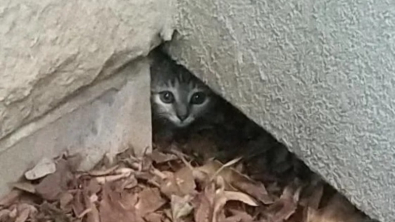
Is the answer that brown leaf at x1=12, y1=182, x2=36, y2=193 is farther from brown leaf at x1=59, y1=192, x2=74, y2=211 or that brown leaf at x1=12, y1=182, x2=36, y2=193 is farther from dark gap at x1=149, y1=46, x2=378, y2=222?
dark gap at x1=149, y1=46, x2=378, y2=222

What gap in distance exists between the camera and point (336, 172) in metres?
1.45

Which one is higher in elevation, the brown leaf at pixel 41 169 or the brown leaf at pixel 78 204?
the brown leaf at pixel 41 169

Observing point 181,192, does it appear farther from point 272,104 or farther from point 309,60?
Answer: point 309,60

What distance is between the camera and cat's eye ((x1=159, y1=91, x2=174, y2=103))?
6.25 feet

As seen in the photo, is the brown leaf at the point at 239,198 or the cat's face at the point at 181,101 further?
the cat's face at the point at 181,101

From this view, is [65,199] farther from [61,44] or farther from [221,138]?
[221,138]

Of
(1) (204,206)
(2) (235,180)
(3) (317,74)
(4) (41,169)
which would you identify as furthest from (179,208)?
(3) (317,74)

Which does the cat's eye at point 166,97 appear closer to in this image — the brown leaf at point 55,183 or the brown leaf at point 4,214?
the brown leaf at point 55,183

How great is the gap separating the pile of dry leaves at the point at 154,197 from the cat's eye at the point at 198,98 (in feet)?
0.82

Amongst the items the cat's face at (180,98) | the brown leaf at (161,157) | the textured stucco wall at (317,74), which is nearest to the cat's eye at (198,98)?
the cat's face at (180,98)

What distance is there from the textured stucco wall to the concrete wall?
4.4 inches

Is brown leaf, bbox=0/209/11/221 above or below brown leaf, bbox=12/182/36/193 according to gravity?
below

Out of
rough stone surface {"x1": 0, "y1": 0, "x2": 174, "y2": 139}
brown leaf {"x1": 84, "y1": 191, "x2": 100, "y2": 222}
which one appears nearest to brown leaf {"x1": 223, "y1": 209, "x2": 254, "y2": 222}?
brown leaf {"x1": 84, "y1": 191, "x2": 100, "y2": 222}

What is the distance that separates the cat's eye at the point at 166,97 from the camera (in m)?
1.91
